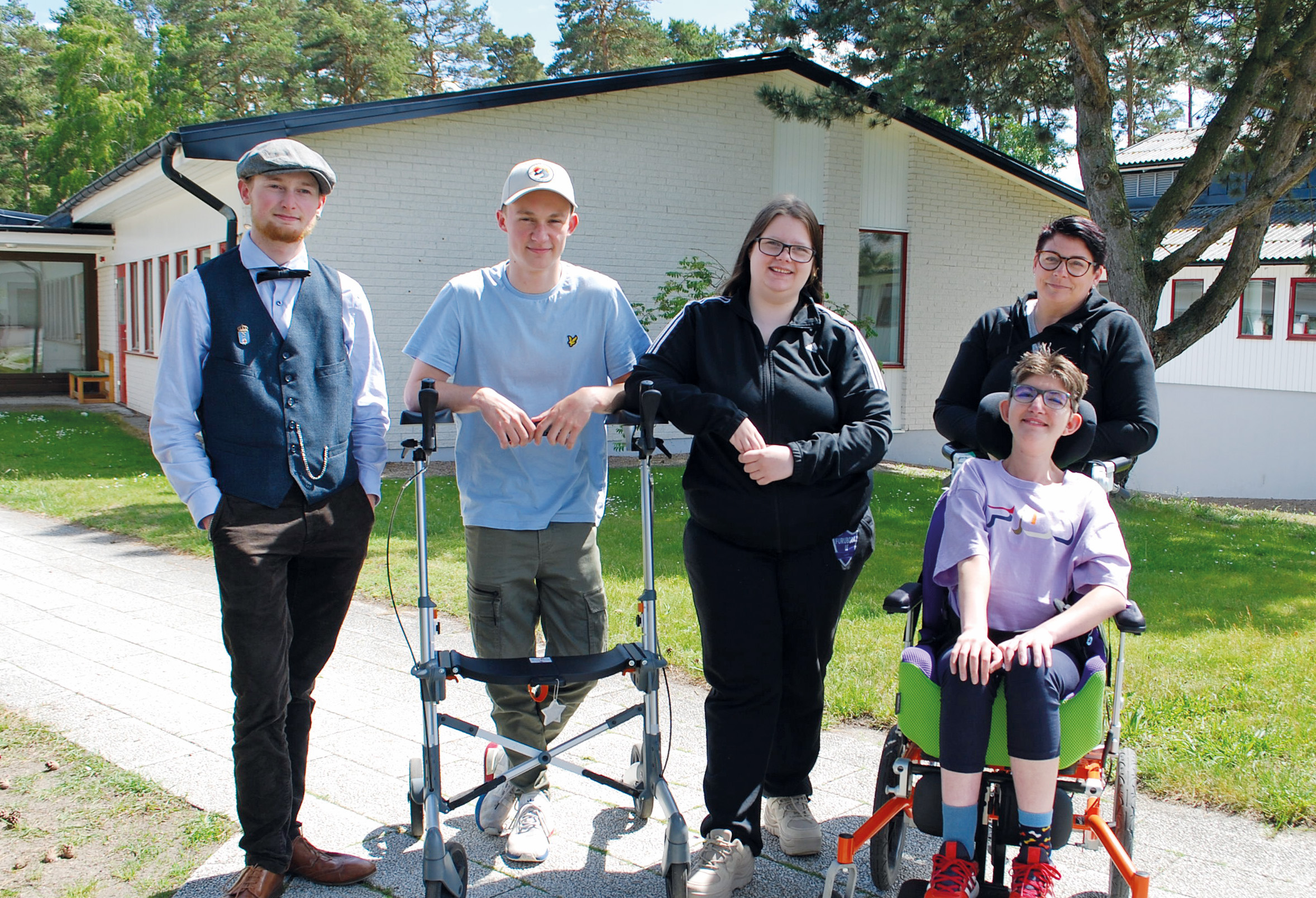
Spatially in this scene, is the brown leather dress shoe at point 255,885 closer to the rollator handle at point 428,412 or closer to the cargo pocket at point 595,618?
the cargo pocket at point 595,618

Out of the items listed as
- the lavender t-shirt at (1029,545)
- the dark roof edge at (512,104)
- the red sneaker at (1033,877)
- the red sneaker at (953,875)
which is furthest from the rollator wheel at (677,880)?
the dark roof edge at (512,104)

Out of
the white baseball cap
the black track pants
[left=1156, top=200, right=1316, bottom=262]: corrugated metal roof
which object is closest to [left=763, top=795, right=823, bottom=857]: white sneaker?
the black track pants

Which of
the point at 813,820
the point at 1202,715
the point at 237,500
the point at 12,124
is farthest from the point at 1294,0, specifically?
the point at 12,124

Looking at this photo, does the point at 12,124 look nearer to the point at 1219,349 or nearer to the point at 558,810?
the point at 1219,349

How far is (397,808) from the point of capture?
3797 millimetres

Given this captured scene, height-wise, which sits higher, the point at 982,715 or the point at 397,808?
the point at 982,715

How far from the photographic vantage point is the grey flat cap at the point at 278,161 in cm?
296

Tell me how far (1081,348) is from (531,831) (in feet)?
7.80

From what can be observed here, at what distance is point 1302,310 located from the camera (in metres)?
24.0

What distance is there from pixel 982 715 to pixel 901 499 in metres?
9.16

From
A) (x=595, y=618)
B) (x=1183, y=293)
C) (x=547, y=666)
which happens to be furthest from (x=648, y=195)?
(x=1183, y=293)

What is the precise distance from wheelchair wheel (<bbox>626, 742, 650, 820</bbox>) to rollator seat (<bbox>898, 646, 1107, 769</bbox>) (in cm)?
90

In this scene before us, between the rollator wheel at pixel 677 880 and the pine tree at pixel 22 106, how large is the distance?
4835 centimetres

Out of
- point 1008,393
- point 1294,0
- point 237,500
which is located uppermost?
point 1294,0
